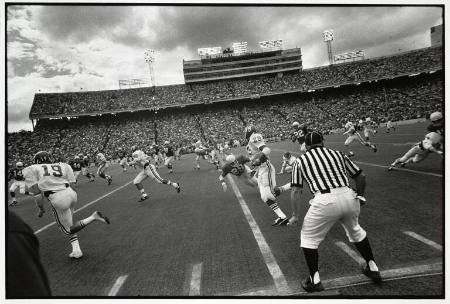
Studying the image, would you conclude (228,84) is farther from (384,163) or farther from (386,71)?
(384,163)

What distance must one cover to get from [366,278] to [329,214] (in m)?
0.80

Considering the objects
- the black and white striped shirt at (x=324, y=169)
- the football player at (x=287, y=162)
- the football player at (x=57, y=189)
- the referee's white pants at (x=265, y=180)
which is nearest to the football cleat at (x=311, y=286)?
the black and white striped shirt at (x=324, y=169)

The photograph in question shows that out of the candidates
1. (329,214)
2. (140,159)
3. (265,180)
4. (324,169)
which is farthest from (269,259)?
(140,159)

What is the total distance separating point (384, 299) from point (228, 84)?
46.8m

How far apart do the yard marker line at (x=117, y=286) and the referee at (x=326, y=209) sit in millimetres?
2110

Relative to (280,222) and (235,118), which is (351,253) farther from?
(235,118)

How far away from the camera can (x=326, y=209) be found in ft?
9.38

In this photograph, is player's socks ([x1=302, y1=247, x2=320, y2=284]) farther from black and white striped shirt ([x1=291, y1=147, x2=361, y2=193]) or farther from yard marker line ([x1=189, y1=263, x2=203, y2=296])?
yard marker line ([x1=189, y1=263, x2=203, y2=296])

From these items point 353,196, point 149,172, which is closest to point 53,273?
point 353,196

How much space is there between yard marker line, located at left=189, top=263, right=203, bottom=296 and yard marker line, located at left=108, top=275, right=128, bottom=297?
34.0 inches

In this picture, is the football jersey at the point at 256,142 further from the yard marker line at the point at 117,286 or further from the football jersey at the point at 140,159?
the football jersey at the point at 140,159

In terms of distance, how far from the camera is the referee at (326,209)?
2842mm

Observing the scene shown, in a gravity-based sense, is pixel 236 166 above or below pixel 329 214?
above

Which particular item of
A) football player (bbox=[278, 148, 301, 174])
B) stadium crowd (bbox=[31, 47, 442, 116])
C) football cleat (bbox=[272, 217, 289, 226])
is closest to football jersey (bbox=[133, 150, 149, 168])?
→ football player (bbox=[278, 148, 301, 174])
